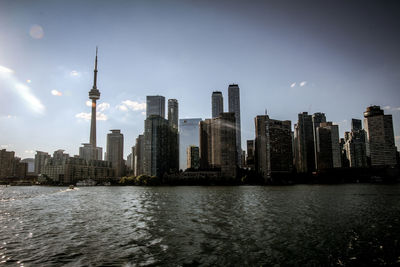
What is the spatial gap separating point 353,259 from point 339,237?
330 inches

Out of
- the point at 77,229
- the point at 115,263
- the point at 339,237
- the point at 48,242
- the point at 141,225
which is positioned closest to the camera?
the point at 115,263

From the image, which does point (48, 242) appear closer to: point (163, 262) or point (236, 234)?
point (163, 262)

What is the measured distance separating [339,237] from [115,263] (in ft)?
83.3

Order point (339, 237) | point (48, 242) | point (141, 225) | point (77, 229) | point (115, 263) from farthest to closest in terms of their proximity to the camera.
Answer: point (141, 225)
point (77, 229)
point (339, 237)
point (48, 242)
point (115, 263)

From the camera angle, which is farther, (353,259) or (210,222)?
(210,222)

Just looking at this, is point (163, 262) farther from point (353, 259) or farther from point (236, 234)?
point (353, 259)

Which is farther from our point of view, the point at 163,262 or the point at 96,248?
the point at 96,248

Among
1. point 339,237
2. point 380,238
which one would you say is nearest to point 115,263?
point 339,237

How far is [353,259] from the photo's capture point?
79.4 ft

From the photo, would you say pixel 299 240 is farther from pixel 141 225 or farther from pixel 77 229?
pixel 77 229

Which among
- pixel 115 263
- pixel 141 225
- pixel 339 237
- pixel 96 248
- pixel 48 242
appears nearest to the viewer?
pixel 115 263

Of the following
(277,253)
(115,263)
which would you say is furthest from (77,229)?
(277,253)

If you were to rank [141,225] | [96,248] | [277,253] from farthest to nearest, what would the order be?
[141,225]
[96,248]
[277,253]

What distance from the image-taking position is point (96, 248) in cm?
2739
